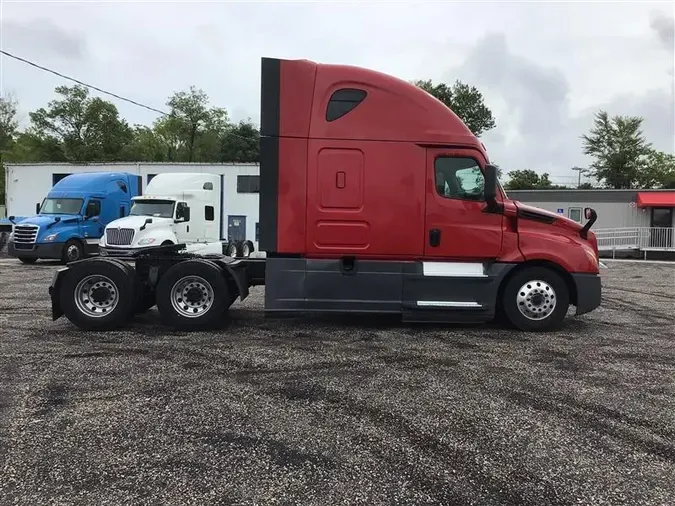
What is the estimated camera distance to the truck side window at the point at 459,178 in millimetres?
7488

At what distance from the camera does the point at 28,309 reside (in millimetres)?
9367

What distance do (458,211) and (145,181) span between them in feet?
70.2

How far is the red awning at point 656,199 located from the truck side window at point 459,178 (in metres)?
22.9

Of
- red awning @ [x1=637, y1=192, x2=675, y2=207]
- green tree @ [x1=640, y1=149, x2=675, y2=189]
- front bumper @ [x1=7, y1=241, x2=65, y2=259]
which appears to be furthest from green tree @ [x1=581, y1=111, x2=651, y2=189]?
front bumper @ [x1=7, y1=241, x2=65, y2=259]

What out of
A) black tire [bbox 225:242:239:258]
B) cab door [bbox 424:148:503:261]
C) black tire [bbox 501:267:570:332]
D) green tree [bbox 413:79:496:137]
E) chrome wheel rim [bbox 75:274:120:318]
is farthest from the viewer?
green tree [bbox 413:79:496:137]

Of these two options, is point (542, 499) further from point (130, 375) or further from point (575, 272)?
point (575, 272)

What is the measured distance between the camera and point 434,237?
296 inches

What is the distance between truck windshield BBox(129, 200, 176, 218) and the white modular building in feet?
19.9

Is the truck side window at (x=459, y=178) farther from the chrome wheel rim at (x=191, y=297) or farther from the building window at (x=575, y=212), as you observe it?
the building window at (x=575, y=212)

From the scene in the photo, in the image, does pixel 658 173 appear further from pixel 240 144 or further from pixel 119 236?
pixel 119 236

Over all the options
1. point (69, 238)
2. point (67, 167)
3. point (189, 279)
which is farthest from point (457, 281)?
point (67, 167)

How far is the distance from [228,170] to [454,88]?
34.0 meters

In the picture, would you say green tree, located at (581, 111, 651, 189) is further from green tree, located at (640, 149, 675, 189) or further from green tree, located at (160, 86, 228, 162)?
green tree, located at (160, 86, 228, 162)

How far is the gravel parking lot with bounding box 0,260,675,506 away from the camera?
3.28m
